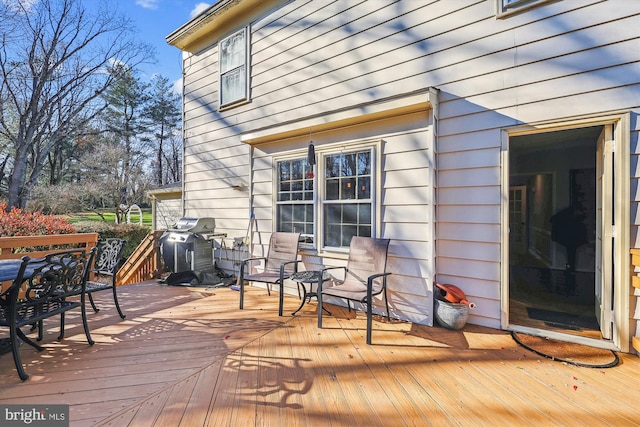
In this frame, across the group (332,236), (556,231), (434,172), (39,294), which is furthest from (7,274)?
(556,231)

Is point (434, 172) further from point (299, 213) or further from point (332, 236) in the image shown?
point (299, 213)

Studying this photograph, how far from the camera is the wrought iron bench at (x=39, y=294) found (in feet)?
7.43

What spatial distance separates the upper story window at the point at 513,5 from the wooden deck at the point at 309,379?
10.8ft

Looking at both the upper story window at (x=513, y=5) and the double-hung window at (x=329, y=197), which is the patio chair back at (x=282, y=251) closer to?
the double-hung window at (x=329, y=197)

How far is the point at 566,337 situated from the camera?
2.93 meters

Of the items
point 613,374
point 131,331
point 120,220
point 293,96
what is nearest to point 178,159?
point 120,220

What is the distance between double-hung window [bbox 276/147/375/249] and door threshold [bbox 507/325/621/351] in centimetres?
188

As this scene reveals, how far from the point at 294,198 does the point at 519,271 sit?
490cm

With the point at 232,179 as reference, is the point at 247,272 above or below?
below

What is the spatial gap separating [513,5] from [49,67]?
1458 centimetres

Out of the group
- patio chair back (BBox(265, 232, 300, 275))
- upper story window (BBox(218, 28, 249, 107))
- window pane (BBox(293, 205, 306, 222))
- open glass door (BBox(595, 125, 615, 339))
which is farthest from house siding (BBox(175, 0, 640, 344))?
patio chair back (BBox(265, 232, 300, 275))

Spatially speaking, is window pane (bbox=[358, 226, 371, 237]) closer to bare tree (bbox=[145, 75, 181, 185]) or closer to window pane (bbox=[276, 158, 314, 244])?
window pane (bbox=[276, 158, 314, 244])

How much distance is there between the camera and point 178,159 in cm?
1978

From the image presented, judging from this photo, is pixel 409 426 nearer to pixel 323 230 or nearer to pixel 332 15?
pixel 323 230
